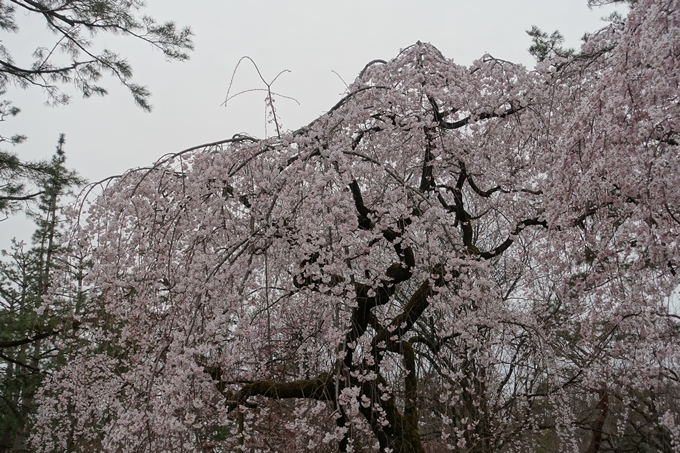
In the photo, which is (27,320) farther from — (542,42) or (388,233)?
(542,42)

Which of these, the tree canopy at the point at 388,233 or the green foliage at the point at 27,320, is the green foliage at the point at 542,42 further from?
the green foliage at the point at 27,320

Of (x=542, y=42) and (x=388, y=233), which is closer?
(x=388, y=233)

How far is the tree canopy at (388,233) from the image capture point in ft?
7.05

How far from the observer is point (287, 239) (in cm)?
299

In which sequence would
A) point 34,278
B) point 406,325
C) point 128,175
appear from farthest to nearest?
point 34,278
point 406,325
point 128,175

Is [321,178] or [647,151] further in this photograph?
[321,178]

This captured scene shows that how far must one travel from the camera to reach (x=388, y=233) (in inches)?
150

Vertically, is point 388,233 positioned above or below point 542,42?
below

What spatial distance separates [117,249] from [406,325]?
7.41 feet

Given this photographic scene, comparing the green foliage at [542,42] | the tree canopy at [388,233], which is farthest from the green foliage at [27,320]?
the green foliage at [542,42]

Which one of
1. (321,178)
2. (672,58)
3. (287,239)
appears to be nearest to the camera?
(672,58)

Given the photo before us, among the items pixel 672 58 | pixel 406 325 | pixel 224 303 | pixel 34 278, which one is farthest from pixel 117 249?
pixel 34 278

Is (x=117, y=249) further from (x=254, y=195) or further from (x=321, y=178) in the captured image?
(x=321, y=178)

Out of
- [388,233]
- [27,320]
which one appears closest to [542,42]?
[388,233]
